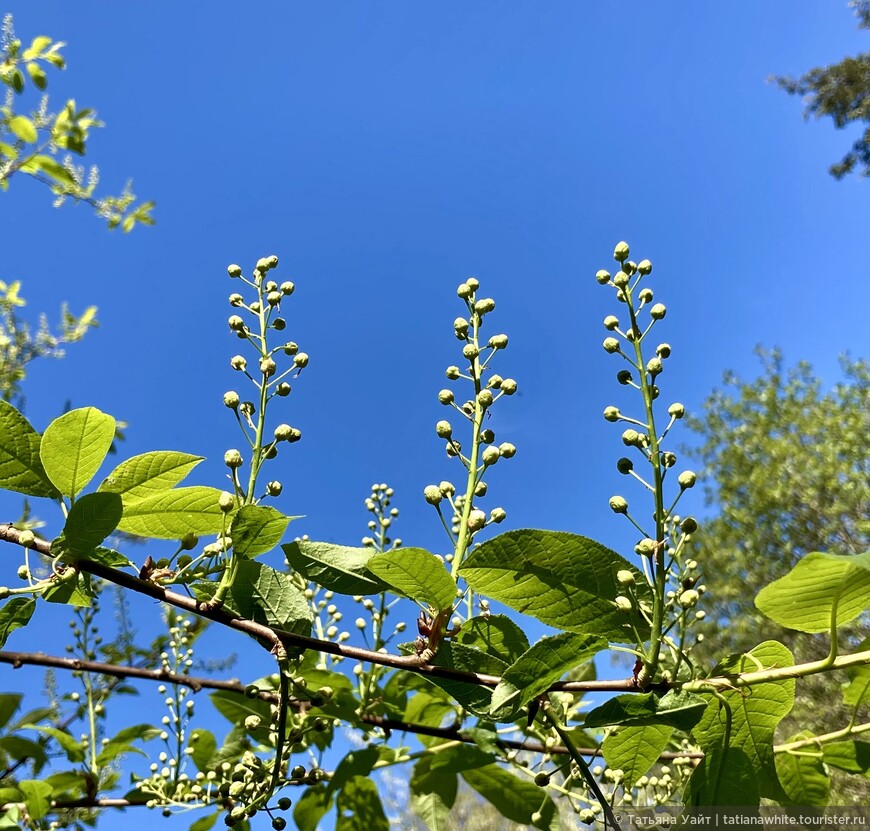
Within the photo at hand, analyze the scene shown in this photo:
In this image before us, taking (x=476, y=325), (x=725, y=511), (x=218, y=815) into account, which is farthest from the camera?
(x=725, y=511)

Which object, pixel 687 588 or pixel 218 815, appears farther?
pixel 218 815

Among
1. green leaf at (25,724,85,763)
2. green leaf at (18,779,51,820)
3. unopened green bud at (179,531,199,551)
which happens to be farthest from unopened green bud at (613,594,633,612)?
green leaf at (25,724,85,763)

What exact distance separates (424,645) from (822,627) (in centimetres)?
82

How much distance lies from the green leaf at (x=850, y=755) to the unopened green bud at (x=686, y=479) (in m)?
1.04

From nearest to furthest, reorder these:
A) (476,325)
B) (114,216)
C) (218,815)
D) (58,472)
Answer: (58,472) < (476,325) < (218,815) < (114,216)

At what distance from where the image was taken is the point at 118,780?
3094 millimetres

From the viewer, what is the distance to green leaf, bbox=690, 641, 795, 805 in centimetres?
136

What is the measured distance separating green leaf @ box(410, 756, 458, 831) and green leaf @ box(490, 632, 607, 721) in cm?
138

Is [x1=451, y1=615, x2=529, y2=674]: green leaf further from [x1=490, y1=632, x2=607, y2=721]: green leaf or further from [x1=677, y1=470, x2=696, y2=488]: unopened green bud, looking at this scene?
[x1=677, y1=470, x2=696, y2=488]: unopened green bud

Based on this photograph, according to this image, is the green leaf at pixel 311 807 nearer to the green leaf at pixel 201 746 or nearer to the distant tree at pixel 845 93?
the green leaf at pixel 201 746

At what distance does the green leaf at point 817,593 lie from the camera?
1.18 m

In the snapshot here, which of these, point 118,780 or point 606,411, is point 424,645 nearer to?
point 606,411

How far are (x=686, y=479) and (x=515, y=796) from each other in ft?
4.73

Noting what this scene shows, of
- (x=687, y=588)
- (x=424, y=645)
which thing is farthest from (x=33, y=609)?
(x=687, y=588)
